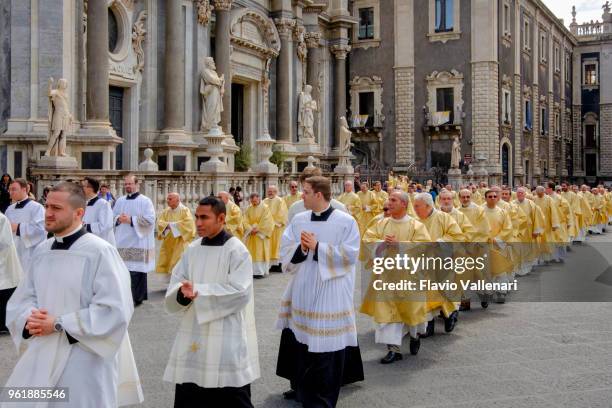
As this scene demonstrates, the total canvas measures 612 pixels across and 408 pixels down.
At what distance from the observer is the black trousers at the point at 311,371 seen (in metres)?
5.73

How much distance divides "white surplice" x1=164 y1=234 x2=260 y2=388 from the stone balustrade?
11276 mm

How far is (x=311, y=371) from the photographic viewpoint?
584cm

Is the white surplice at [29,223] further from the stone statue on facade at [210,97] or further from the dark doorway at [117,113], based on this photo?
the stone statue on facade at [210,97]

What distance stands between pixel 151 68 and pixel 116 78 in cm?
175

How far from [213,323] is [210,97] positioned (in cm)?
1932

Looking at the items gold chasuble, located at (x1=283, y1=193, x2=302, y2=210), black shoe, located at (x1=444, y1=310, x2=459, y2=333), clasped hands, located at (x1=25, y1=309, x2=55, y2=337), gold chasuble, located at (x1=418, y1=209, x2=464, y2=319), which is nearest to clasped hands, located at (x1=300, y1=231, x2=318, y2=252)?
clasped hands, located at (x1=25, y1=309, x2=55, y2=337)

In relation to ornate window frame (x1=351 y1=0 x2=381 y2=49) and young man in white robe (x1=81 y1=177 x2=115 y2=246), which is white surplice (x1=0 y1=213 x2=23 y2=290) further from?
ornate window frame (x1=351 y1=0 x2=381 y2=49)

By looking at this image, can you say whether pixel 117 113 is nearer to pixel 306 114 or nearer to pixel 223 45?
pixel 223 45

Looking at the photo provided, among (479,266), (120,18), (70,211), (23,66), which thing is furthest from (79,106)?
(70,211)

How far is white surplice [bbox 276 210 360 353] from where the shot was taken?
5887 millimetres

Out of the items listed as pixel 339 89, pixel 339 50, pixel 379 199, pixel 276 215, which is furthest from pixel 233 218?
pixel 339 50

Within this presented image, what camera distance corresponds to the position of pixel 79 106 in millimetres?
19172

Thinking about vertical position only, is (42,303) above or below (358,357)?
above

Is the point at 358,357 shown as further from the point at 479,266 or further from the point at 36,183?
the point at 36,183
